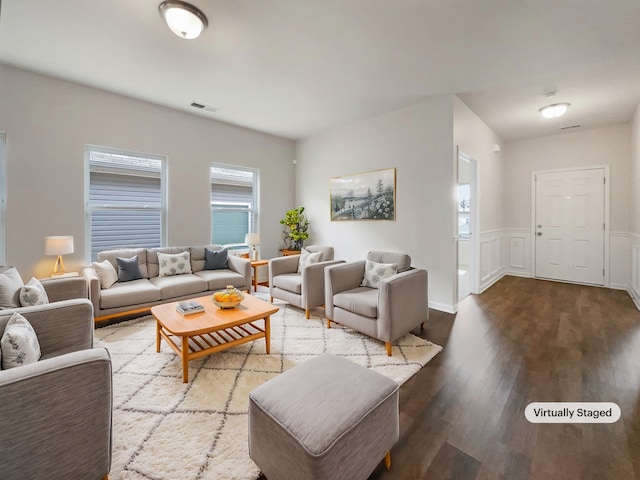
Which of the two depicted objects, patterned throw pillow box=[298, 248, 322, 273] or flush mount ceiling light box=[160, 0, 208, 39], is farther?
patterned throw pillow box=[298, 248, 322, 273]

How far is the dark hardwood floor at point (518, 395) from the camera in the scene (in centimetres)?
142

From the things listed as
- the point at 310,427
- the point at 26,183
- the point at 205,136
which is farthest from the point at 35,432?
the point at 205,136

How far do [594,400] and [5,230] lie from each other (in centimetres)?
562

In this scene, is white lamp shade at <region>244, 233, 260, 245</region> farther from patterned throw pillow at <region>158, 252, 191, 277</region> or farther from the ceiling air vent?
the ceiling air vent

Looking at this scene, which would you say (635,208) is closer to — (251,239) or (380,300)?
(380,300)

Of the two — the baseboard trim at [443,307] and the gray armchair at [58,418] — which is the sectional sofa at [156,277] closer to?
the gray armchair at [58,418]

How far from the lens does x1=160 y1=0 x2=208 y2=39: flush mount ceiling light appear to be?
208cm

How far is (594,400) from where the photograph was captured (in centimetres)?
192

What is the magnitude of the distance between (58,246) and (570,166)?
793 cm

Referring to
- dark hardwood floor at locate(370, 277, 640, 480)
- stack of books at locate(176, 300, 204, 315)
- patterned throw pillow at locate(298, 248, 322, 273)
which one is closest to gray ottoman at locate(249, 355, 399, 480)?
dark hardwood floor at locate(370, 277, 640, 480)

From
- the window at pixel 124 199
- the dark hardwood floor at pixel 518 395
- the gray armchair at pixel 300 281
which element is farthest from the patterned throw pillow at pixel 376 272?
the window at pixel 124 199

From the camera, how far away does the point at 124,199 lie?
154 inches

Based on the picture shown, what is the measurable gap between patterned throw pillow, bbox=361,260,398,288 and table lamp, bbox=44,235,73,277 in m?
3.40

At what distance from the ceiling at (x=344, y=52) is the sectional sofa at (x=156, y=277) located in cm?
214
